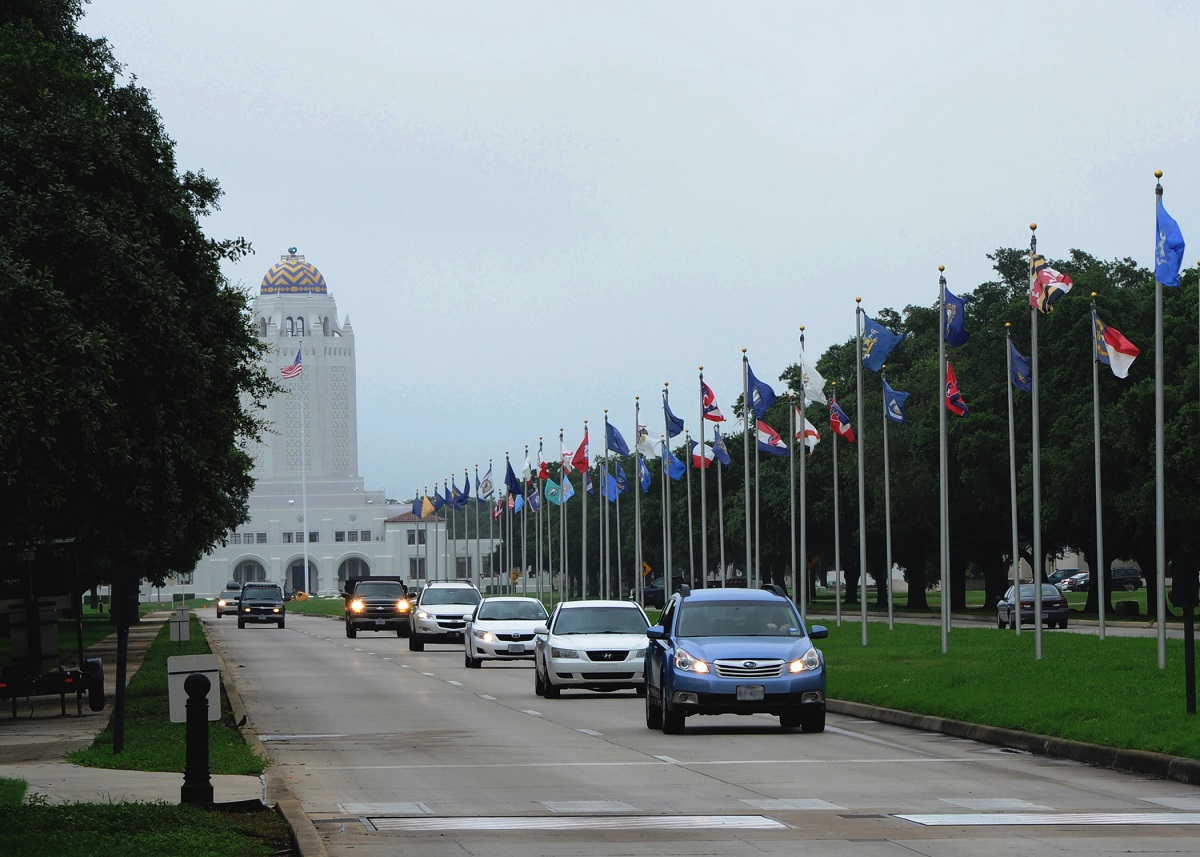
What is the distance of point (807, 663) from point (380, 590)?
41.5m

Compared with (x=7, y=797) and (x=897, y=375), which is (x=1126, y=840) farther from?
(x=897, y=375)

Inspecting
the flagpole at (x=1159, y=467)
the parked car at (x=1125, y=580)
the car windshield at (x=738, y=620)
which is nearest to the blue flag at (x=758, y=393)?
the flagpole at (x=1159, y=467)

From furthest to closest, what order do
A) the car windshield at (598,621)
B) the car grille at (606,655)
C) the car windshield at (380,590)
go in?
the car windshield at (380,590) → the car windshield at (598,621) → the car grille at (606,655)

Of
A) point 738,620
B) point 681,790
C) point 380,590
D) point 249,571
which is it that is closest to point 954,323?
point 738,620

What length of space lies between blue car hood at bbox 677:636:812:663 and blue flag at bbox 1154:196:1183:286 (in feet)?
26.7

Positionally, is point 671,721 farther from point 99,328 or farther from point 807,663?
point 99,328

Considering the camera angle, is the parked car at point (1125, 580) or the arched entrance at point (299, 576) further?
the arched entrance at point (299, 576)

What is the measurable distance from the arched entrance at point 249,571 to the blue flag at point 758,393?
132234 mm

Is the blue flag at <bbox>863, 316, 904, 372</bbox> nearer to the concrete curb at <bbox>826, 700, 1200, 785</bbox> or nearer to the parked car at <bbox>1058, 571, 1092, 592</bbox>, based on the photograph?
the concrete curb at <bbox>826, 700, 1200, 785</bbox>

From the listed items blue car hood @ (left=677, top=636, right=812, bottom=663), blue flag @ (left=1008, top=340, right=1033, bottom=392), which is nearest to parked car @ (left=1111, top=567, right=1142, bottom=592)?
blue flag @ (left=1008, top=340, right=1033, bottom=392)

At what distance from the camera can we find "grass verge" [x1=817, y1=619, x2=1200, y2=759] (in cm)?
1844

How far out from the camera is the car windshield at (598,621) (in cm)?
2852

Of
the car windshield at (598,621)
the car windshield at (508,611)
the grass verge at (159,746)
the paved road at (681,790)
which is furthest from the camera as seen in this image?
the car windshield at (508,611)

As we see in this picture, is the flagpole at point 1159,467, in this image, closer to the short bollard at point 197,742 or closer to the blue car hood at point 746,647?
the blue car hood at point 746,647
